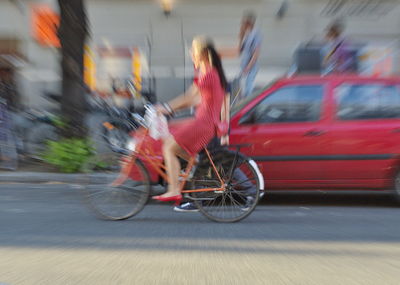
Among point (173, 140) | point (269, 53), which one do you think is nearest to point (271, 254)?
point (173, 140)

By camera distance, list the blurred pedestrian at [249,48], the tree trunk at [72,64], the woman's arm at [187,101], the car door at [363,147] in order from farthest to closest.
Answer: the blurred pedestrian at [249,48]
the tree trunk at [72,64]
the car door at [363,147]
the woman's arm at [187,101]

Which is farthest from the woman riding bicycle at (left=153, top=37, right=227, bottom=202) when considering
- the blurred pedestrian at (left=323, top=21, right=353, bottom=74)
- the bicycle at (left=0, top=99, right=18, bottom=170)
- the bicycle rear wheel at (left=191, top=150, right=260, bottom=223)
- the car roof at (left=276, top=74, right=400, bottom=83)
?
the blurred pedestrian at (left=323, top=21, right=353, bottom=74)

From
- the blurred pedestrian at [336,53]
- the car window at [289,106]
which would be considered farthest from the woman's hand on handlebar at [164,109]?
the blurred pedestrian at [336,53]

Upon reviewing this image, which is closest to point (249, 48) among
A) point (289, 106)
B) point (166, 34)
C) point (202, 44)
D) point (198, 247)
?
point (166, 34)

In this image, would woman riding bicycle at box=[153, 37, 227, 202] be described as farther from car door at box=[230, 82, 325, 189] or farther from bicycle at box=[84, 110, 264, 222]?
car door at box=[230, 82, 325, 189]

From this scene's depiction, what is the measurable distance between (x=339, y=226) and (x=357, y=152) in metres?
1.31

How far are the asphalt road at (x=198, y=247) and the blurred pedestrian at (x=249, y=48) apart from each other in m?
6.56

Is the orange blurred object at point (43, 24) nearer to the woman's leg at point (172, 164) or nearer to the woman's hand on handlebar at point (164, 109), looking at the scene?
the woman's hand on handlebar at point (164, 109)

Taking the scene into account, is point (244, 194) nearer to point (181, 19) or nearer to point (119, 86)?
point (119, 86)

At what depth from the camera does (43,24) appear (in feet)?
43.7

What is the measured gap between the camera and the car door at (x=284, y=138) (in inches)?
215

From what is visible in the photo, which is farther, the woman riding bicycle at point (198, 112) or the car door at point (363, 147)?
the car door at point (363, 147)

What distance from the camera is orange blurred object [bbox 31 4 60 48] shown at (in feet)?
43.3

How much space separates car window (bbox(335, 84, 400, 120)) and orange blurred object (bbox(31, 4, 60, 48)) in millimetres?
9908
